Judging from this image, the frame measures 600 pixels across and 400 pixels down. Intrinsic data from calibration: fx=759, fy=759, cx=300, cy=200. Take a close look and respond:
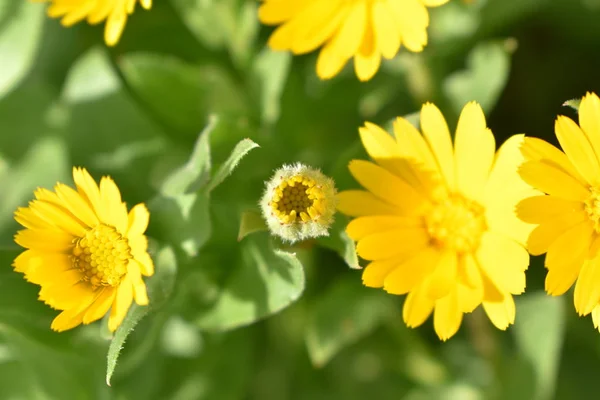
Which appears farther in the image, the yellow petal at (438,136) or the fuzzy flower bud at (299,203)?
the yellow petal at (438,136)

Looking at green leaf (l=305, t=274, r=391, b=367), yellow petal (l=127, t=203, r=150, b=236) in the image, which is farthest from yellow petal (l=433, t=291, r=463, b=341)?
yellow petal (l=127, t=203, r=150, b=236)

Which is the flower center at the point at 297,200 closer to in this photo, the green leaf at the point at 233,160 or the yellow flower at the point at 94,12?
the green leaf at the point at 233,160

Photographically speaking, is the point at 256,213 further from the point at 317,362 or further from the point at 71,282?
the point at 317,362

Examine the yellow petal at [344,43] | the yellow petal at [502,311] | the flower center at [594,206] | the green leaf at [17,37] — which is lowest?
the yellow petal at [502,311]

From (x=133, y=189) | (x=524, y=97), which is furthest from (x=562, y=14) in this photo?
(x=133, y=189)

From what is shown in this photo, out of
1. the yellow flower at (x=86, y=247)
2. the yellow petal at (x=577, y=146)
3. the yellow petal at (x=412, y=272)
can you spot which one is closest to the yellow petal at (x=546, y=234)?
the yellow petal at (x=577, y=146)

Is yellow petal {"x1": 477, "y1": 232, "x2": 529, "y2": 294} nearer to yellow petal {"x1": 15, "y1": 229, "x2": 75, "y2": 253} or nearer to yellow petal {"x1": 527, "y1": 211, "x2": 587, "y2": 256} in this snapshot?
yellow petal {"x1": 527, "y1": 211, "x2": 587, "y2": 256}

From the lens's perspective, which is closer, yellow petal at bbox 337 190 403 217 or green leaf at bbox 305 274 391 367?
yellow petal at bbox 337 190 403 217
